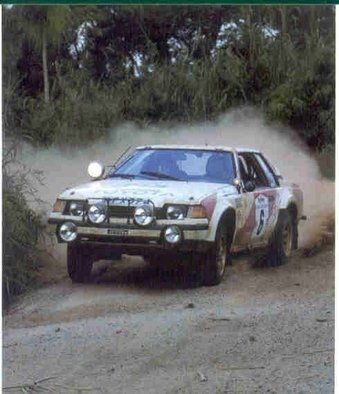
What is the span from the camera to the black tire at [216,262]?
5520mm

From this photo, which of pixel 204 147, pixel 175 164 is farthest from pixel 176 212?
pixel 204 147

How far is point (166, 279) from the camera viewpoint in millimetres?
5547

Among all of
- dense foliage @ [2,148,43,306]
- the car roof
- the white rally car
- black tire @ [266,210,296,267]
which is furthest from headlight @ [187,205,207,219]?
dense foliage @ [2,148,43,306]

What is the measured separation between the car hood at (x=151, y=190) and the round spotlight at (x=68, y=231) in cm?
14

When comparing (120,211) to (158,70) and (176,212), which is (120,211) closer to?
(176,212)

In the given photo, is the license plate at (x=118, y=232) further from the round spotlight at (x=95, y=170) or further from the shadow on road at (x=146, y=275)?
the round spotlight at (x=95, y=170)

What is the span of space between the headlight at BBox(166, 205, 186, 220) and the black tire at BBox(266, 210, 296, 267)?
549mm

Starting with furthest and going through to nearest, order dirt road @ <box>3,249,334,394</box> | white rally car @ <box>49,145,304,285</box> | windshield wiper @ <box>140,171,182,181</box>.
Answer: windshield wiper @ <box>140,171,182,181</box> → white rally car @ <box>49,145,304,285</box> → dirt road @ <box>3,249,334,394</box>

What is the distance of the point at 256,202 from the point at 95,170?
89cm

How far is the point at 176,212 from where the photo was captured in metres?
5.43

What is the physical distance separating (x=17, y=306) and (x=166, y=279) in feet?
2.65

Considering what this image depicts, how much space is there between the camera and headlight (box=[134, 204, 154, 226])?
5438mm

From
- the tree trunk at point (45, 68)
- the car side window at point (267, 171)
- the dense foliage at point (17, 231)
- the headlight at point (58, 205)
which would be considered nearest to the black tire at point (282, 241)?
the car side window at point (267, 171)

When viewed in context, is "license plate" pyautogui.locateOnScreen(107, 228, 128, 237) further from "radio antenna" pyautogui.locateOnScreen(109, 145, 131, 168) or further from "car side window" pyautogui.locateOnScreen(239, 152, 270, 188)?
"car side window" pyautogui.locateOnScreen(239, 152, 270, 188)
